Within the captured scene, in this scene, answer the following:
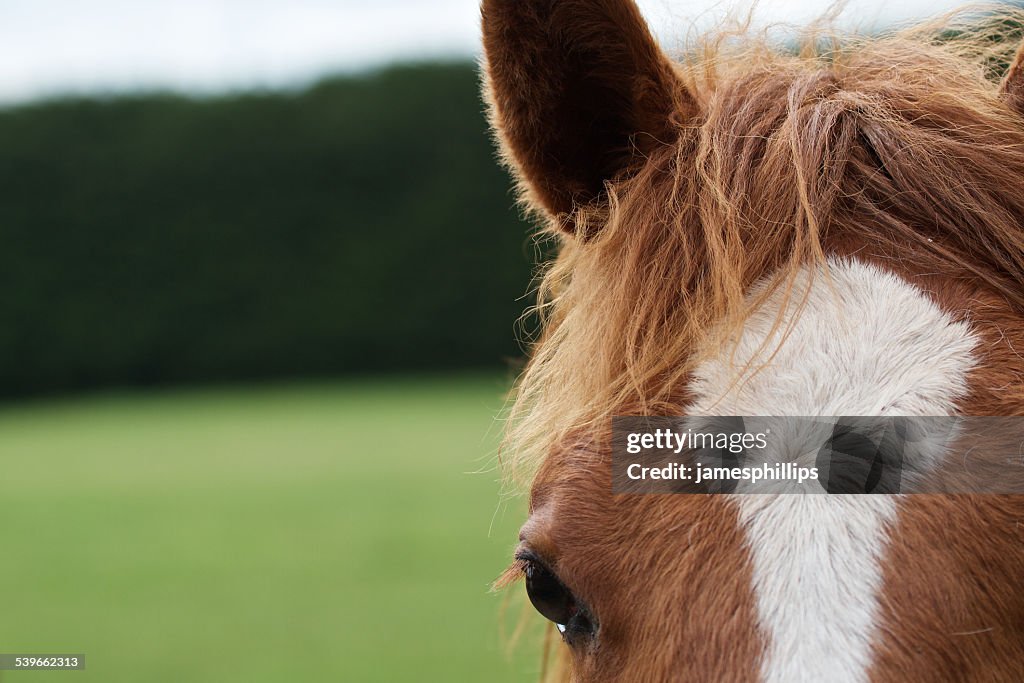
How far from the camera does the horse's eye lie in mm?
1351

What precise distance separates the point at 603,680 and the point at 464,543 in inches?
293

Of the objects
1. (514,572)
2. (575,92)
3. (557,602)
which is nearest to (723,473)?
(557,602)

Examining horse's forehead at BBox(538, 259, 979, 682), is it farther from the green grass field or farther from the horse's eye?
the green grass field

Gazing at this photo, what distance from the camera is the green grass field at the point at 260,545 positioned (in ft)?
19.7

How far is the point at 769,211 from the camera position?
55.9 inches

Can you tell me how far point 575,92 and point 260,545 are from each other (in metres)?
7.72

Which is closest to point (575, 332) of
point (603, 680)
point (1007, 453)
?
point (603, 680)

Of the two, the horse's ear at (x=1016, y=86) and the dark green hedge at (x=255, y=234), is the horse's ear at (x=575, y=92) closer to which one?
the horse's ear at (x=1016, y=86)

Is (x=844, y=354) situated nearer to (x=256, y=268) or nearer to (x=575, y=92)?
(x=575, y=92)

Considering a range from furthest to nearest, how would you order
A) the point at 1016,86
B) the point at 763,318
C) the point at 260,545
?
the point at 260,545 < the point at 1016,86 < the point at 763,318

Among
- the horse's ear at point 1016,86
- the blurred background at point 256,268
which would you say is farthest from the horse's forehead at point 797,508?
the blurred background at point 256,268

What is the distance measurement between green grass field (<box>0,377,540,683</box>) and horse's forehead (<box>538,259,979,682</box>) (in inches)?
24.7

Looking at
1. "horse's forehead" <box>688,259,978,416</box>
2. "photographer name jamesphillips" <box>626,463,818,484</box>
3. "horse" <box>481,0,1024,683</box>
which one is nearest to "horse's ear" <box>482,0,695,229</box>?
"horse" <box>481,0,1024,683</box>

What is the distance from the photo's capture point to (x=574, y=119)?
168 cm
